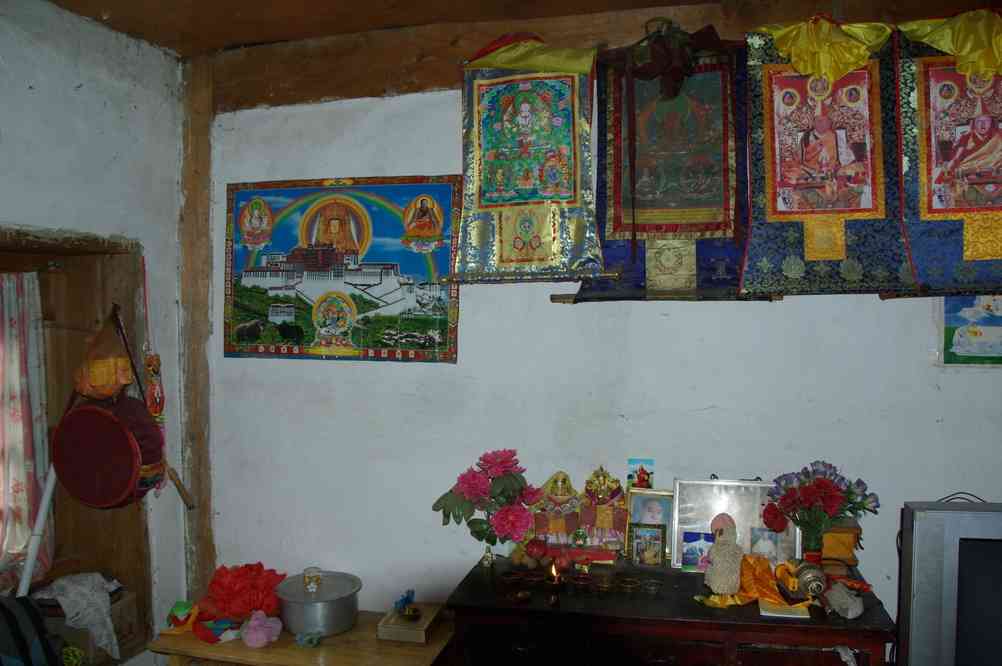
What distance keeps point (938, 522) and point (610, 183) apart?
1.50 metres

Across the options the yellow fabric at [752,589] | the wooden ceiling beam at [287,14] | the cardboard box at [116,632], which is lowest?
the cardboard box at [116,632]

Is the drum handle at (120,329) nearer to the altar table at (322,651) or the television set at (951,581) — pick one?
the altar table at (322,651)

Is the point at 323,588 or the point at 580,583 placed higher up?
the point at 580,583

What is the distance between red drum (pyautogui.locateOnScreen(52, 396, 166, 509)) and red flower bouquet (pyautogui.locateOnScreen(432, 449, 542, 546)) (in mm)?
1152

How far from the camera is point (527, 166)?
9.05 feet

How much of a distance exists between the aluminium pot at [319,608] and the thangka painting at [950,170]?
2329mm

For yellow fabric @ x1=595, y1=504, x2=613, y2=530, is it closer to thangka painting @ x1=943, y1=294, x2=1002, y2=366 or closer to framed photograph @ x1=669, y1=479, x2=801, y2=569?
framed photograph @ x1=669, y1=479, x2=801, y2=569

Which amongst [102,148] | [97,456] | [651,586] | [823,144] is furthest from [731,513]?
[102,148]

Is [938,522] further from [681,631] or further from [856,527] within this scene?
[681,631]

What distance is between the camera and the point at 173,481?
3.19 metres

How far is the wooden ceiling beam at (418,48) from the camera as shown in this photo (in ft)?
9.09

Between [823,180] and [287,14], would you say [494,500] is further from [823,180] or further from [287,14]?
[287,14]

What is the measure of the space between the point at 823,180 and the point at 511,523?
159 centimetres

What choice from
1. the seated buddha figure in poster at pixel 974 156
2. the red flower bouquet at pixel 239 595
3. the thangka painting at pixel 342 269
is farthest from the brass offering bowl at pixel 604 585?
the seated buddha figure in poster at pixel 974 156
